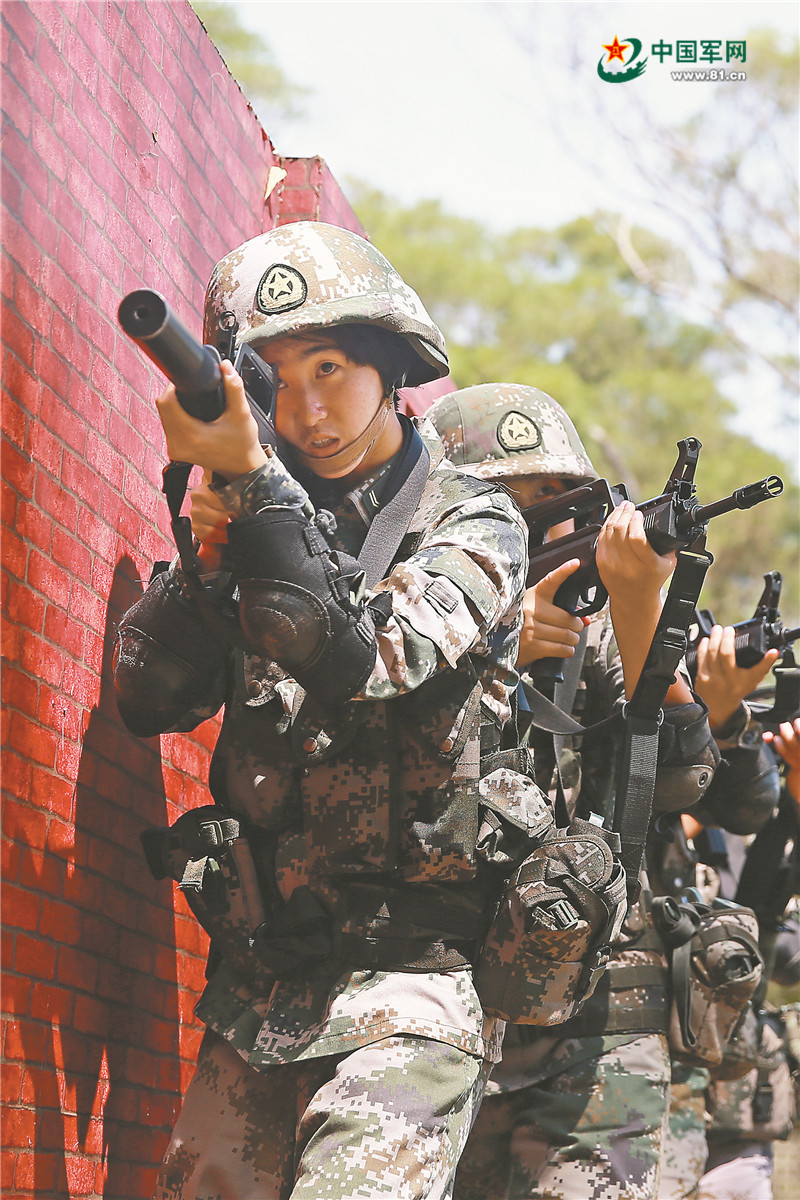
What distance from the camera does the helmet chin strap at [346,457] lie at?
2.67 meters

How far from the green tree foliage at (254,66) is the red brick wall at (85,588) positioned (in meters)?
21.9

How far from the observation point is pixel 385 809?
2.46 metres

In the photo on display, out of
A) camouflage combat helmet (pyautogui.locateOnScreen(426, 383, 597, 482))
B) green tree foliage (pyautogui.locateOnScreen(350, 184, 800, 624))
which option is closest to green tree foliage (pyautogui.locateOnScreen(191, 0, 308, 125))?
green tree foliage (pyautogui.locateOnScreen(350, 184, 800, 624))

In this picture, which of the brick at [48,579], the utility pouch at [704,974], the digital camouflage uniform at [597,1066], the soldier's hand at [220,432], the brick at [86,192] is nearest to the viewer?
the soldier's hand at [220,432]

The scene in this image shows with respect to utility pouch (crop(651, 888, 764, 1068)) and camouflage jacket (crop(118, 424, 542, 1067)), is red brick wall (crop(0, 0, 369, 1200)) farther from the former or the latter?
utility pouch (crop(651, 888, 764, 1068))

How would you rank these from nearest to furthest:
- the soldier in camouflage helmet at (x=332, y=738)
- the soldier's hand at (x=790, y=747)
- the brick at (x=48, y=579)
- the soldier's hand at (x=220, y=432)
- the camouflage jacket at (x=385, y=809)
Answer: the soldier's hand at (x=220, y=432)
the soldier in camouflage helmet at (x=332, y=738)
the camouflage jacket at (x=385, y=809)
the brick at (x=48, y=579)
the soldier's hand at (x=790, y=747)

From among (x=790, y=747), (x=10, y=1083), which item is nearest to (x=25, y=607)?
(x=10, y=1083)

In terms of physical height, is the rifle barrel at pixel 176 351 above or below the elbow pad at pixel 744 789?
below

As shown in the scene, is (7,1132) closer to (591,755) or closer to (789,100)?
(591,755)

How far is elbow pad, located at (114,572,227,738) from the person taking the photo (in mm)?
2441

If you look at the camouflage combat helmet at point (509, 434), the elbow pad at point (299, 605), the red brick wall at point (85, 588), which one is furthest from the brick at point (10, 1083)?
the camouflage combat helmet at point (509, 434)

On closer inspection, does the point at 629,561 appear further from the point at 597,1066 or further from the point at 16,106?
the point at 16,106

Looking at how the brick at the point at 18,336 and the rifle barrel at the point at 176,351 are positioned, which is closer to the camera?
the rifle barrel at the point at 176,351

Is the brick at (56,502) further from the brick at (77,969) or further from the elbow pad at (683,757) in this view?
the elbow pad at (683,757)
